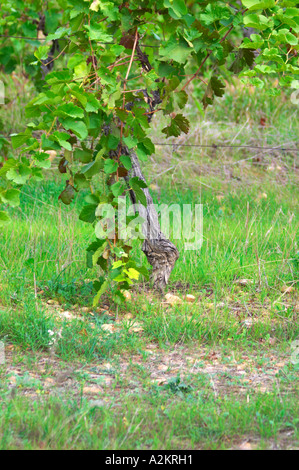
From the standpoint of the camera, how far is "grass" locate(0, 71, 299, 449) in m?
2.26

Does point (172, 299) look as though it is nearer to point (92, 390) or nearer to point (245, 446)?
point (92, 390)

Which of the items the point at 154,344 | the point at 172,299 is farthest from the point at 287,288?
the point at 154,344

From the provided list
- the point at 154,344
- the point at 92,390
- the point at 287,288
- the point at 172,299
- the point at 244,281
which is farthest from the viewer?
the point at 244,281

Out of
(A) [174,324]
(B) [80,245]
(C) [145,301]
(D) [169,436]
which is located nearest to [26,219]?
(B) [80,245]

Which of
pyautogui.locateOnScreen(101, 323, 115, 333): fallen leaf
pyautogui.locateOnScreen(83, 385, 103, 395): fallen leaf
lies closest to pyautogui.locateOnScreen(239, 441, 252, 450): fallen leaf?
pyautogui.locateOnScreen(83, 385, 103, 395): fallen leaf

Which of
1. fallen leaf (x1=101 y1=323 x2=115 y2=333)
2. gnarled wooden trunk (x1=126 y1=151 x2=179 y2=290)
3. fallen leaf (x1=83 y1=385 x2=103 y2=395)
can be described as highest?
gnarled wooden trunk (x1=126 y1=151 x2=179 y2=290)

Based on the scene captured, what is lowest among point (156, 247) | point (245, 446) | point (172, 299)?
point (245, 446)

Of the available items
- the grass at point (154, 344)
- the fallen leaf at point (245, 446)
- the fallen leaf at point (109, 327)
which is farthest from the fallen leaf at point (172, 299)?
the fallen leaf at point (245, 446)

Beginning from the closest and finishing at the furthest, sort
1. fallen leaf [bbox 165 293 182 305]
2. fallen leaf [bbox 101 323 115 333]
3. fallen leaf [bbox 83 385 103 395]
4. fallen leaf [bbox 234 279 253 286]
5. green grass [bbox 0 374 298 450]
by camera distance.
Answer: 1. green grass [bbox 0 374 298 450]
2. fallen leaf [bbox 83 385 103 395]
3. fallen leaf [bbox 101 323 115 333]
4. fallen leaf [bbox 165 293 182 305]
5. fallen leaf [bbox 234 279 253 286]

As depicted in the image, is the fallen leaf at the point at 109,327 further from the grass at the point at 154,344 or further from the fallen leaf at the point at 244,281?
the fallen leaf at the point at 244,281

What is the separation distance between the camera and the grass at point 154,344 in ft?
7.43

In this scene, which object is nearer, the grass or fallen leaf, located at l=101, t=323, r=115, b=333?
the grass

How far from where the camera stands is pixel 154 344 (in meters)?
3.19

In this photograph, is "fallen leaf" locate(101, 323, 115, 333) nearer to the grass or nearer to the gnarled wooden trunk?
the grass
